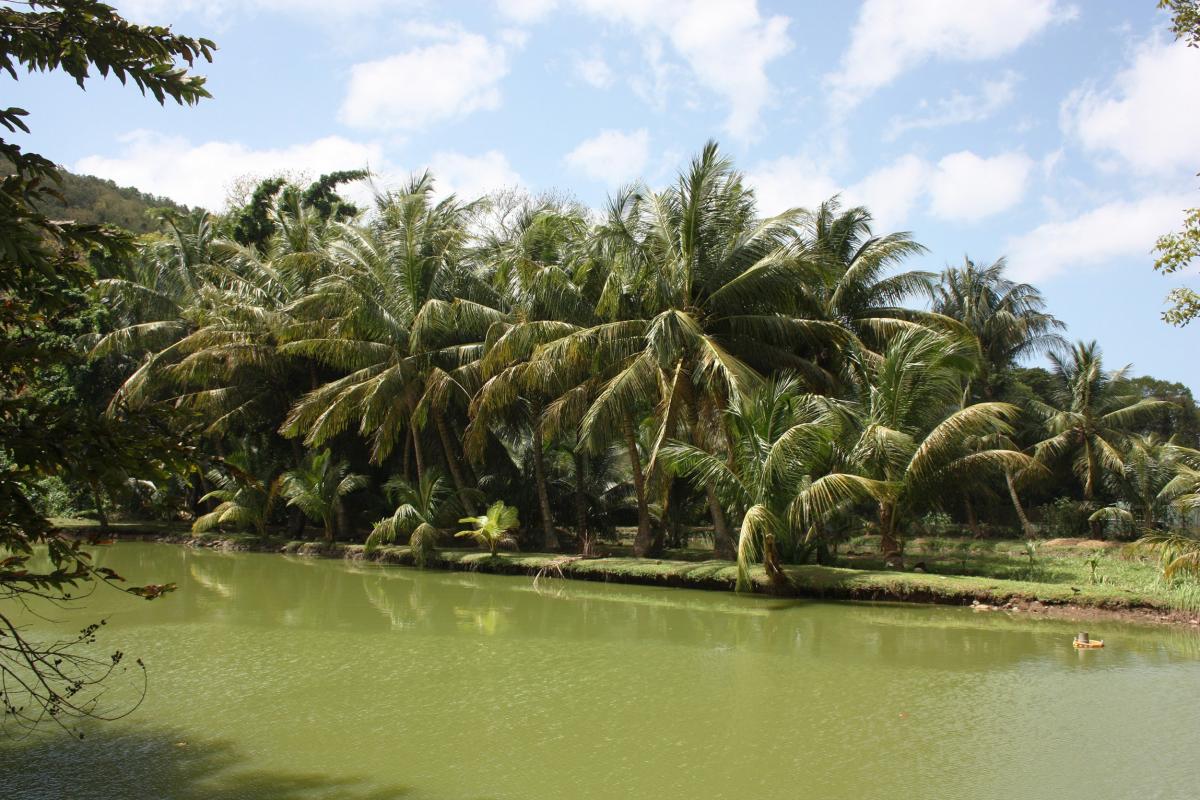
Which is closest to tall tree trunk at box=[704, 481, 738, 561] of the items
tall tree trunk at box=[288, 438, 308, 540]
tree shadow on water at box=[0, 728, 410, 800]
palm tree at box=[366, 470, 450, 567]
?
palm tree at box=[366, 470, 450, 567]

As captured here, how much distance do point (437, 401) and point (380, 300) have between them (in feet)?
10.6

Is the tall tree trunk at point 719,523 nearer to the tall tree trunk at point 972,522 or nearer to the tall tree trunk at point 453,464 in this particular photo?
the tall tree trunk at point 453,464

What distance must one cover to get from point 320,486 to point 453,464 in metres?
3.17

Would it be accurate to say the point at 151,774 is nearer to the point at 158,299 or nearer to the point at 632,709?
the point at 632,709

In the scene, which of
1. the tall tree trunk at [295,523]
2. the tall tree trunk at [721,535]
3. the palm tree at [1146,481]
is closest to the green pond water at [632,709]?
the tall tree trunk at [721,535]

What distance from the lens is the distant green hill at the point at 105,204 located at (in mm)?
38094

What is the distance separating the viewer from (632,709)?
287 inches

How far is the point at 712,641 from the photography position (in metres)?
10.1

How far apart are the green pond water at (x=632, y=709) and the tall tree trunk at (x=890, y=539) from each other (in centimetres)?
276

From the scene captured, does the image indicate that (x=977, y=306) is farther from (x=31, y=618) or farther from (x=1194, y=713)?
(x=31, y=618)

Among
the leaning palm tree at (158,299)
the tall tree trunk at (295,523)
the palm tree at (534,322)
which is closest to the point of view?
the palm tree at (534,322)

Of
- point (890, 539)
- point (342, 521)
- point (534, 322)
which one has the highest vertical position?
point (534, 322)

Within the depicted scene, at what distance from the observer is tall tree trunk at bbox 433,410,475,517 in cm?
2003

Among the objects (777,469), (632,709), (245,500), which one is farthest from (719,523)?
(245,500)
